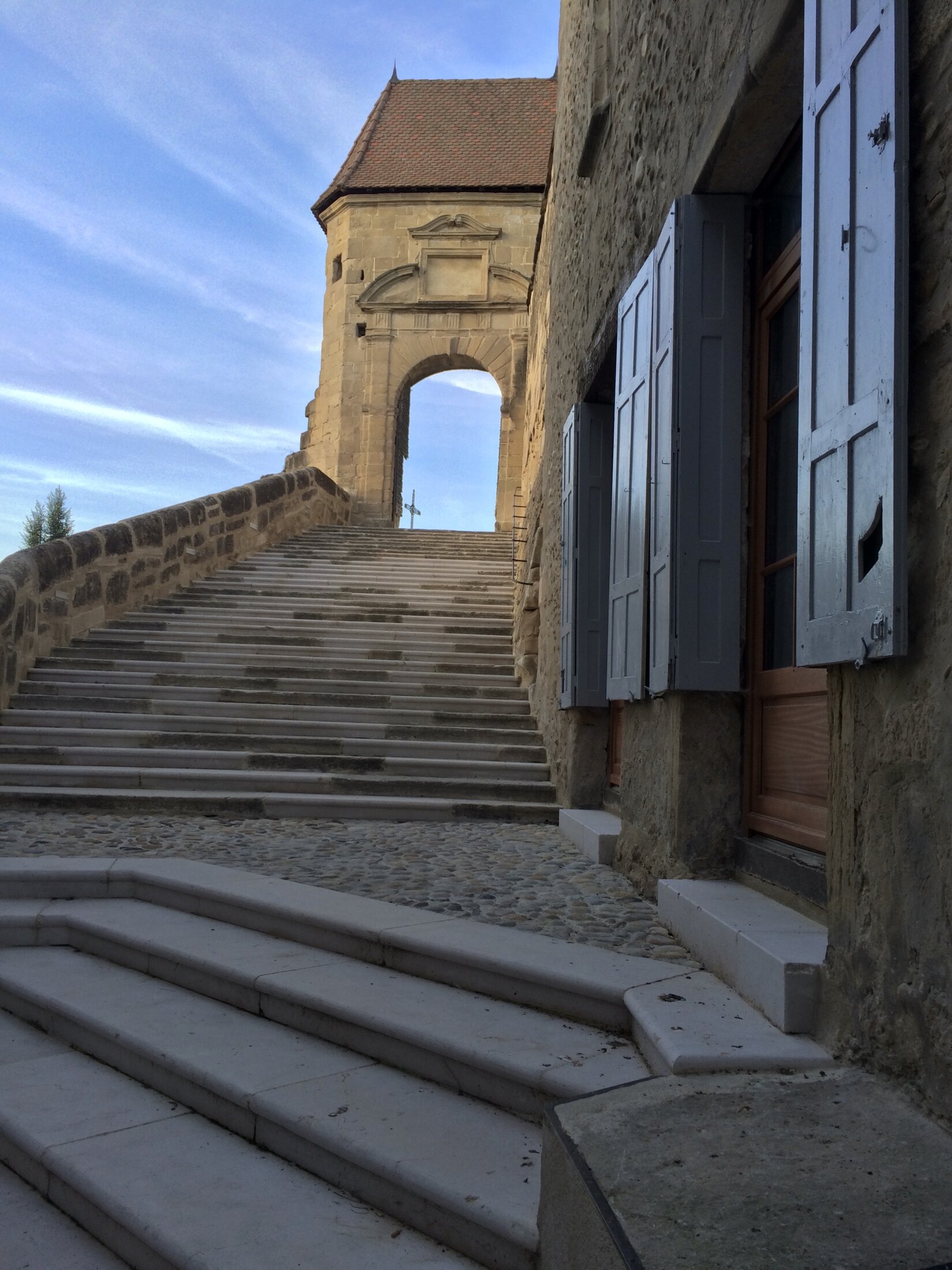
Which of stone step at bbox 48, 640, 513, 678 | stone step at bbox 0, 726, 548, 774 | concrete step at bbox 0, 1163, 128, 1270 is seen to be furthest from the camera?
stone step at bbox 48, 640, 513, 678

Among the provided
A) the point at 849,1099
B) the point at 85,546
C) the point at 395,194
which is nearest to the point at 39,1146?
the point at 849,1099

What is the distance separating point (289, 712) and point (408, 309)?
567 inches

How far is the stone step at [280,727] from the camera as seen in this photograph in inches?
281

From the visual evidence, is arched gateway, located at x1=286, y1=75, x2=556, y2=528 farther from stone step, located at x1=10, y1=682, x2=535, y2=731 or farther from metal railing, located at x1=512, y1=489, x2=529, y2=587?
stone step, located at x1=10, y1=682, x2=535, y2=731

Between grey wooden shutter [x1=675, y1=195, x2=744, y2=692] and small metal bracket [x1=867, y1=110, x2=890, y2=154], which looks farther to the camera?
grey wooden shutter [x1=675, y1=195, x2=744, y2=692]

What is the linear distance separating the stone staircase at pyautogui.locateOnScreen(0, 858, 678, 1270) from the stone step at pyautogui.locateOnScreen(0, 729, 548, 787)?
2.99 meters

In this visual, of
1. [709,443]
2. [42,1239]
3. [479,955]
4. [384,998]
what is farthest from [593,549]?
[42,1239]

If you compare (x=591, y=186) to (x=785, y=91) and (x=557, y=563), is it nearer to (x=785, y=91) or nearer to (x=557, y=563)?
(x=557, y=563)

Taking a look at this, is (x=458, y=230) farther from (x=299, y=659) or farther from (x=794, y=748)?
(x=794, y=748)

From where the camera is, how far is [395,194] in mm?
20562

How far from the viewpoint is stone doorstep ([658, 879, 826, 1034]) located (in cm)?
221

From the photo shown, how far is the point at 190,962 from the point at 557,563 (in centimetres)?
403

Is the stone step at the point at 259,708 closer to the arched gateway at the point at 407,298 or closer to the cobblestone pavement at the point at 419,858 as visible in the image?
the cobblestone pavement at the point at 419,858

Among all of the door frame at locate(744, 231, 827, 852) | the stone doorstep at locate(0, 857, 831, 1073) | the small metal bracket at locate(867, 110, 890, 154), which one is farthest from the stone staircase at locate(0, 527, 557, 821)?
the small metal bracket at locate(867, 110, 890, 154)
